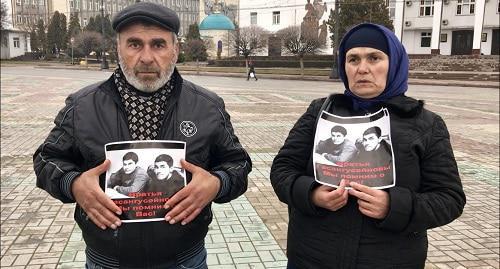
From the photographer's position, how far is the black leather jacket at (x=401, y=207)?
78.0 inches

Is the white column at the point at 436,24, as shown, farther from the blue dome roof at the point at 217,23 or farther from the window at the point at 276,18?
the blue dome roof at the point at 217,23

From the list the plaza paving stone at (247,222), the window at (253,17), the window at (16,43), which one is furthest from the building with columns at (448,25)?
the window at (16,43)

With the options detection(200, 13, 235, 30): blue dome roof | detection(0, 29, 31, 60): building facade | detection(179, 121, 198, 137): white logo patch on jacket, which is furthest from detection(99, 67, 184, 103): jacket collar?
detection(0, 29, 31, 60): building facade

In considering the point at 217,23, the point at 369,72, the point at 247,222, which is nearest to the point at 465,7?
the point at 217,23

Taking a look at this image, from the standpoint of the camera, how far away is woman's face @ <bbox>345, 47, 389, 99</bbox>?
204 cm

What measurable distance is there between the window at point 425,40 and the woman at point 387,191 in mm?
52431

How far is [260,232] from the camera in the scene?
5.09m

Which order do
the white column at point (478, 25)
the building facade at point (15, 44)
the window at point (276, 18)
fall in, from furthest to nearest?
the building facade at point (15, 44) < the window at point (276, 18) < the white column at point (478, 25)

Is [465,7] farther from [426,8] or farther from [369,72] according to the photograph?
[369,72]

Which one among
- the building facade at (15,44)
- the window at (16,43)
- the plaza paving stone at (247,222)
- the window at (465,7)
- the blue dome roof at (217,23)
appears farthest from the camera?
the window at (16,43)

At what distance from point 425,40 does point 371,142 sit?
2080 inches

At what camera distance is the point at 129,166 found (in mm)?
1930

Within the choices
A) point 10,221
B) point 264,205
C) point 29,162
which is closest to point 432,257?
point 264,205

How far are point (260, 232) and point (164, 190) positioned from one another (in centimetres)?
327
